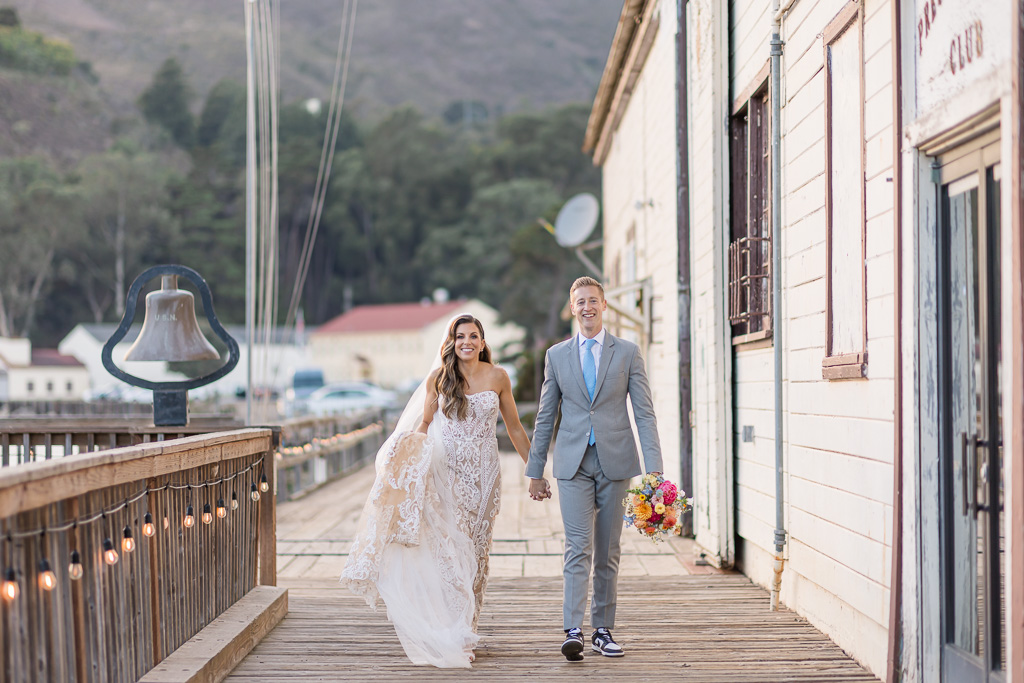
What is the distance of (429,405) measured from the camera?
213 inches

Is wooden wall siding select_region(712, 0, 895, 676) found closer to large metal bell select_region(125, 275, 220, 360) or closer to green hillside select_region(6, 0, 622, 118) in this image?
large metal bell select_region(125, 275, 220, 360)

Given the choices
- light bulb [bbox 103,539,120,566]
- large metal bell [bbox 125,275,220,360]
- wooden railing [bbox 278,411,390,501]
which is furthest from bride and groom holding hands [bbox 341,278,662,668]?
wooden railing [bbox 278,411,390,501]

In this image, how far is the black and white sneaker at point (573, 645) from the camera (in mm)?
4883

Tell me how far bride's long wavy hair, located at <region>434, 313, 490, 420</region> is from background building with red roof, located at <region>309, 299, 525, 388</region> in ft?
228

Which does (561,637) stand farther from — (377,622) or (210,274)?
(210,274)

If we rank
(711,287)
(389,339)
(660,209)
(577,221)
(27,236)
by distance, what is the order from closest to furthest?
1. (711,287)
2. (660,209)
3. (577,221)
4. (27,236)
5. (389,339)

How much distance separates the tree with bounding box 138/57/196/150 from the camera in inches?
4215

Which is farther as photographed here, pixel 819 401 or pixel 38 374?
pixel 38 374

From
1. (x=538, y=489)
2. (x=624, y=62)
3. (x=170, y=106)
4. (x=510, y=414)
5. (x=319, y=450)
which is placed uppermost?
(x=170, y=106)

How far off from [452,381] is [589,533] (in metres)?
1.02

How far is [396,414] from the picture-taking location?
31.3 metres

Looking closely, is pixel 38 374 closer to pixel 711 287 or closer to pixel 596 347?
pixel 711 287

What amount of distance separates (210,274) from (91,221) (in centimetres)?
946

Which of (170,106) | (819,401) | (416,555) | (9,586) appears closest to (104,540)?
(9,586)
